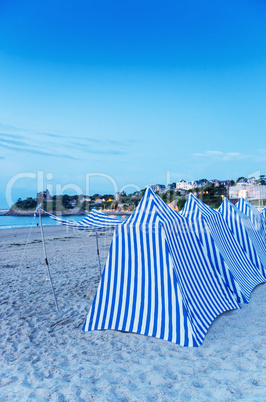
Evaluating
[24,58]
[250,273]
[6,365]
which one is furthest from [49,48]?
[6,365]

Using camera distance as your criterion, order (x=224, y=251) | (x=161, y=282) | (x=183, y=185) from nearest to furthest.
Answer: (x=161, y=282)
(x=224, y=251)
(x=183, y=185)

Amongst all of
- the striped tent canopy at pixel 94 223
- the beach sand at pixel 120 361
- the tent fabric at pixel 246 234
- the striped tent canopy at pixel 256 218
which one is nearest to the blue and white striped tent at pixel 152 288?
the beach sand at pixel 120 361

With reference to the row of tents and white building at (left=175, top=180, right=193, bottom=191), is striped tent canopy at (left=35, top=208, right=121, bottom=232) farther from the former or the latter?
white building at (left=175, top=180, right=193, bottom=191)

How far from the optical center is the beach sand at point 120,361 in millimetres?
2629

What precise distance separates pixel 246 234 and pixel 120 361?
200 inches

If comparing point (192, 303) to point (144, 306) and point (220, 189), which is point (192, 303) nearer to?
point (144, 306)

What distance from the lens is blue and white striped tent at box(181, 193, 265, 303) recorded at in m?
5.37

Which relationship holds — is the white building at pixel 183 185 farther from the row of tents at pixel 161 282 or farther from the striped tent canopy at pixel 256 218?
the row of tents at pixel 161 282

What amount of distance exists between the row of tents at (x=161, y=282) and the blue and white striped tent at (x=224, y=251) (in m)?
0.03

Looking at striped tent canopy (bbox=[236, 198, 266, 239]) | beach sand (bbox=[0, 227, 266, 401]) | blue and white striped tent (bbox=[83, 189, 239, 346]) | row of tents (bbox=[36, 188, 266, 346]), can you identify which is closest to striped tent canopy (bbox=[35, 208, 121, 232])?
row of tents (bbox=[36, 188, 266, 346])

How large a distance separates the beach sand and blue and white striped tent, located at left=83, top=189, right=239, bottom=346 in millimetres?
159

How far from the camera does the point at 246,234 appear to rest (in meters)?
7.25

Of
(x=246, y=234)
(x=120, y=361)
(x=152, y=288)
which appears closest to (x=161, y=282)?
(x=152, y=288)

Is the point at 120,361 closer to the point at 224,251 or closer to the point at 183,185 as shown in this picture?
the point at 224,251
